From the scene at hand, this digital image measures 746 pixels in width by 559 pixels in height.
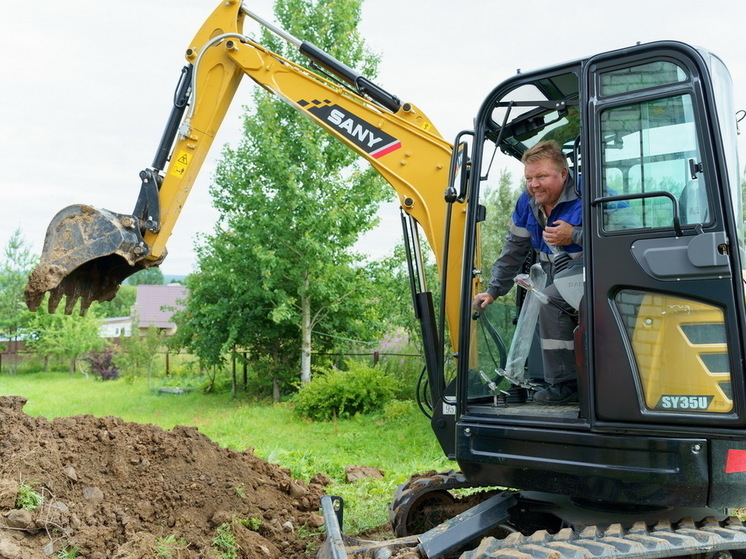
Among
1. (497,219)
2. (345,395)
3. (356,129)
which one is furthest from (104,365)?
(497,219)

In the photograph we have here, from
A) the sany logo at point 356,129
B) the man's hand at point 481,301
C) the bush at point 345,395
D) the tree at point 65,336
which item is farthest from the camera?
the tree at point 65,336

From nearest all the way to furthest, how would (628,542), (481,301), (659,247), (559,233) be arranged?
(628,542), (659,247), (559,233), (481,301)

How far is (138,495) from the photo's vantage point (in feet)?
17.9

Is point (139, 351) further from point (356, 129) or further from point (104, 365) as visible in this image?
point (356, 129)

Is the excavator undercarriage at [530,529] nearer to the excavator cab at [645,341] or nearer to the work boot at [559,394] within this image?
the excavator cab at [645,341]

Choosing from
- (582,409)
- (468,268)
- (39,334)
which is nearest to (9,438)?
(468,268)

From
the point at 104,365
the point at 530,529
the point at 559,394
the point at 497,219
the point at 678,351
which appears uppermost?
the point at 497,219

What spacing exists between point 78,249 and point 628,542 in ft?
13.7

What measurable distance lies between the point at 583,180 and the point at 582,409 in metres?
1.09

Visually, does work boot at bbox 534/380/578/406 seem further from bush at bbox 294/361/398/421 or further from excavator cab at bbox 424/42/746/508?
bush at bbox 294/361/398/421

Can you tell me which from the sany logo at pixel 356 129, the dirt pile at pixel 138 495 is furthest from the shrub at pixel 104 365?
the sany logo at pixel 356 129

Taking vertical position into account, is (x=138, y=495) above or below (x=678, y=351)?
below

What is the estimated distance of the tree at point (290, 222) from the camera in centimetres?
1458

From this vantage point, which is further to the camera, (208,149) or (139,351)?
(139,351)
